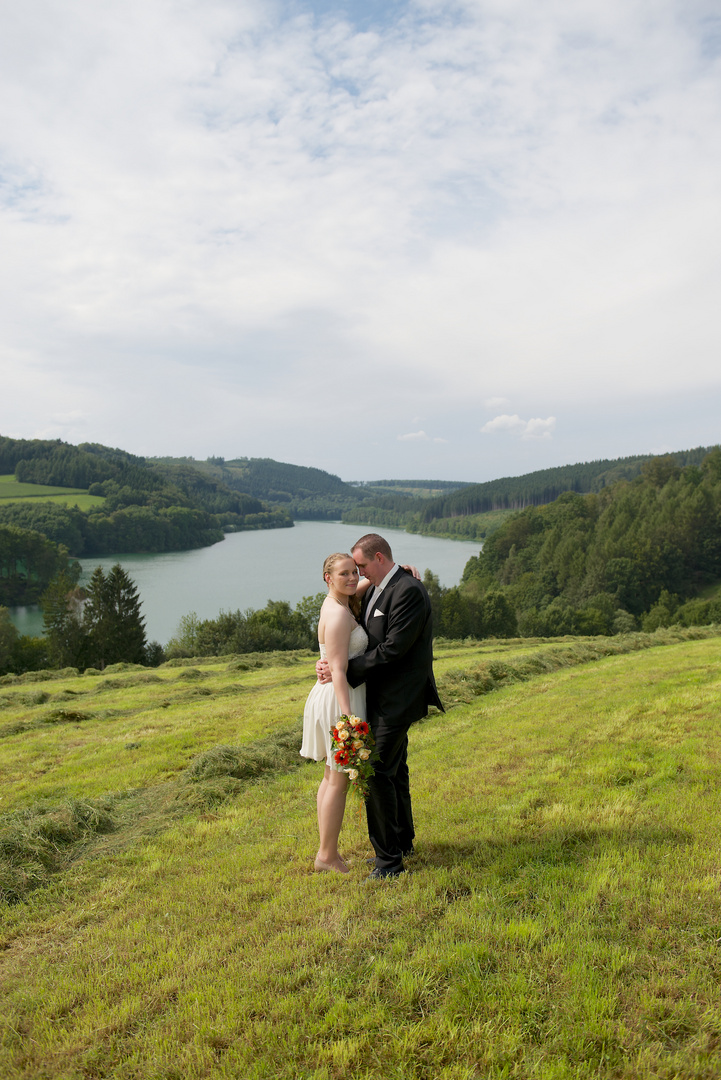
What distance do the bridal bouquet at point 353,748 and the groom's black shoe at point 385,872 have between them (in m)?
0.84

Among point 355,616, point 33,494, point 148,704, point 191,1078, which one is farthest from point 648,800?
point 33,494

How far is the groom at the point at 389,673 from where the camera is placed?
14.0ft

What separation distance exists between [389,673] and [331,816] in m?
1.22

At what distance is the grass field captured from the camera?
115500 mm

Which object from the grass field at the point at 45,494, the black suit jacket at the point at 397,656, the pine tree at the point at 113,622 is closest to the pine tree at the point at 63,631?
the pine tree at the point at 113,622

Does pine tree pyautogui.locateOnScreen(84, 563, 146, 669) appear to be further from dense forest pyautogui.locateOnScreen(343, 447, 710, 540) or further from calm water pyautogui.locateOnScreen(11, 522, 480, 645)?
dense forest pyautogui.locateOnScreen(343, 447, 710, 540)

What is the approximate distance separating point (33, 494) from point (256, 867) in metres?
135

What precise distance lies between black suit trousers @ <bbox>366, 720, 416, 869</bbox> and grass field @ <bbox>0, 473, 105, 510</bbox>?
123 m

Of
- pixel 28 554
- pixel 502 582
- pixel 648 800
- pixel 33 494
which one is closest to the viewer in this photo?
pixel 648 800

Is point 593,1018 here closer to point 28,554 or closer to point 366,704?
point 366,704

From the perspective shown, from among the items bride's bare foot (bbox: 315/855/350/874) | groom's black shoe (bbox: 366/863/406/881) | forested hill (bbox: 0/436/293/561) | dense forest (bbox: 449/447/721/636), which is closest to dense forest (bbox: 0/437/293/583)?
forested hill (bbox: 0/436/293/561)

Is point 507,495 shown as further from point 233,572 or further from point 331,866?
point 331,866

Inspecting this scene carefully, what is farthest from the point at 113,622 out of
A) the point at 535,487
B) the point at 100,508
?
the point at 535,487

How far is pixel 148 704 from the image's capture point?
1575 centimetres
